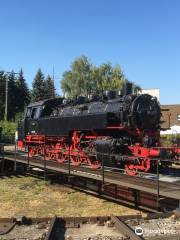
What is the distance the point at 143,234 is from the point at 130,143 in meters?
9.14

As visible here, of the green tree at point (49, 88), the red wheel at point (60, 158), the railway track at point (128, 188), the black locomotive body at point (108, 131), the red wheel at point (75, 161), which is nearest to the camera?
the railway track at point (128, 188)

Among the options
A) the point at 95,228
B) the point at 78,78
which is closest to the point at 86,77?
the point at 78,78

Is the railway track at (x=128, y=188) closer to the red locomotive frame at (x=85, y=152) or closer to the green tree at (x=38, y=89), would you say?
the red locomotive frame at (x=85, y=152)

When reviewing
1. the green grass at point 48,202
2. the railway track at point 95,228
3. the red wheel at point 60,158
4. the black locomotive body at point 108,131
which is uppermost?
the black locomotive body at point 108,131

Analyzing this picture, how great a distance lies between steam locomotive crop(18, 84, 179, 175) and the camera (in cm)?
1616

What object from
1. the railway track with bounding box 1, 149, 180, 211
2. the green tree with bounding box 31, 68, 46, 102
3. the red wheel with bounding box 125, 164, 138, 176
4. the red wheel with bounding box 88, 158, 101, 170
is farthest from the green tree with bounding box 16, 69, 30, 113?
the red wheel with bounding box 125, 164, 138, 176

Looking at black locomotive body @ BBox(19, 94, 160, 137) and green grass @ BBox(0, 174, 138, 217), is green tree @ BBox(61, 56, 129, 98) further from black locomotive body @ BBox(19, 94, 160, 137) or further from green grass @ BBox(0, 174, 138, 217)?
green grass @ BBox(0, 174, 138, 217)

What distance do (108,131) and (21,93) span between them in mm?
68803

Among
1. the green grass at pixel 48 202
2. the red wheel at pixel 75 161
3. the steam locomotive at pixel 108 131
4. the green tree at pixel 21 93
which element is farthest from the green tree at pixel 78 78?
the green grass at pixel 48 202

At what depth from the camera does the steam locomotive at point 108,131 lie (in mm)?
16156

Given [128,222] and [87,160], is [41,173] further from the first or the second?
[128,222]

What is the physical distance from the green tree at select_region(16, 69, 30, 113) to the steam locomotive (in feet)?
205

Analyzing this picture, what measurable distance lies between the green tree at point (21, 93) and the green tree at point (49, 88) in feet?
14.2

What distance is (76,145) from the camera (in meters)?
19.3
